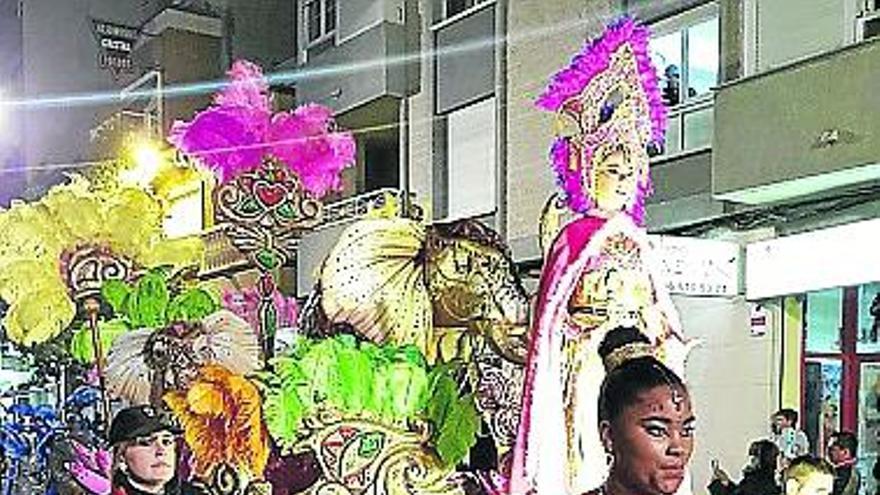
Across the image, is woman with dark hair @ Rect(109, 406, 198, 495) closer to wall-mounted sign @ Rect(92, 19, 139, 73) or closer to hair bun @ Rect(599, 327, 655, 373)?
hair bun @ Rect(599, 327, 655, 373)

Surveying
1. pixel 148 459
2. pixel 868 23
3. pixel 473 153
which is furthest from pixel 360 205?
pixel 868 23

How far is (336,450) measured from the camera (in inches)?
57.0

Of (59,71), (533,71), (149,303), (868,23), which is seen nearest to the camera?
(149,303)

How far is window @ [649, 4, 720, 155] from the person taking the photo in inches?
135

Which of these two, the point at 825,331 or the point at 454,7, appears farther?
the point at 825,331

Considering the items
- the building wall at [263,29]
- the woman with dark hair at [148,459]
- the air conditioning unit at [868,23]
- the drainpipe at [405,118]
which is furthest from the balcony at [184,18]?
the air conditioning unit at [868,23]

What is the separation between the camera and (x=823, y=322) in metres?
3.40

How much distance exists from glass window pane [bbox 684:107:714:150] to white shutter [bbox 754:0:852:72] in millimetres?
179

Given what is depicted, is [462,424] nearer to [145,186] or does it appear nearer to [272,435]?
[272,435]

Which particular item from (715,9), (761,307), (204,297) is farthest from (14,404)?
(715,9)

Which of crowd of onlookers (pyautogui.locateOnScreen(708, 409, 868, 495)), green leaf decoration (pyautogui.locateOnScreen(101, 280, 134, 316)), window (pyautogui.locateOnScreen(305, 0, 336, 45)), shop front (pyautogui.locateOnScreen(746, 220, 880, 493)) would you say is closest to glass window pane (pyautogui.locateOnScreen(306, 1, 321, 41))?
Result: window (pyautogui.locateOnScreen(305, 0, 336, 45))

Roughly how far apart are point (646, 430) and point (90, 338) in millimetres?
1010

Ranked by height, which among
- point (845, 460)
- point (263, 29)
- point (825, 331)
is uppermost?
point (263, 29)

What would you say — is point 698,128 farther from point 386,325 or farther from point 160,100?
point 386,325
